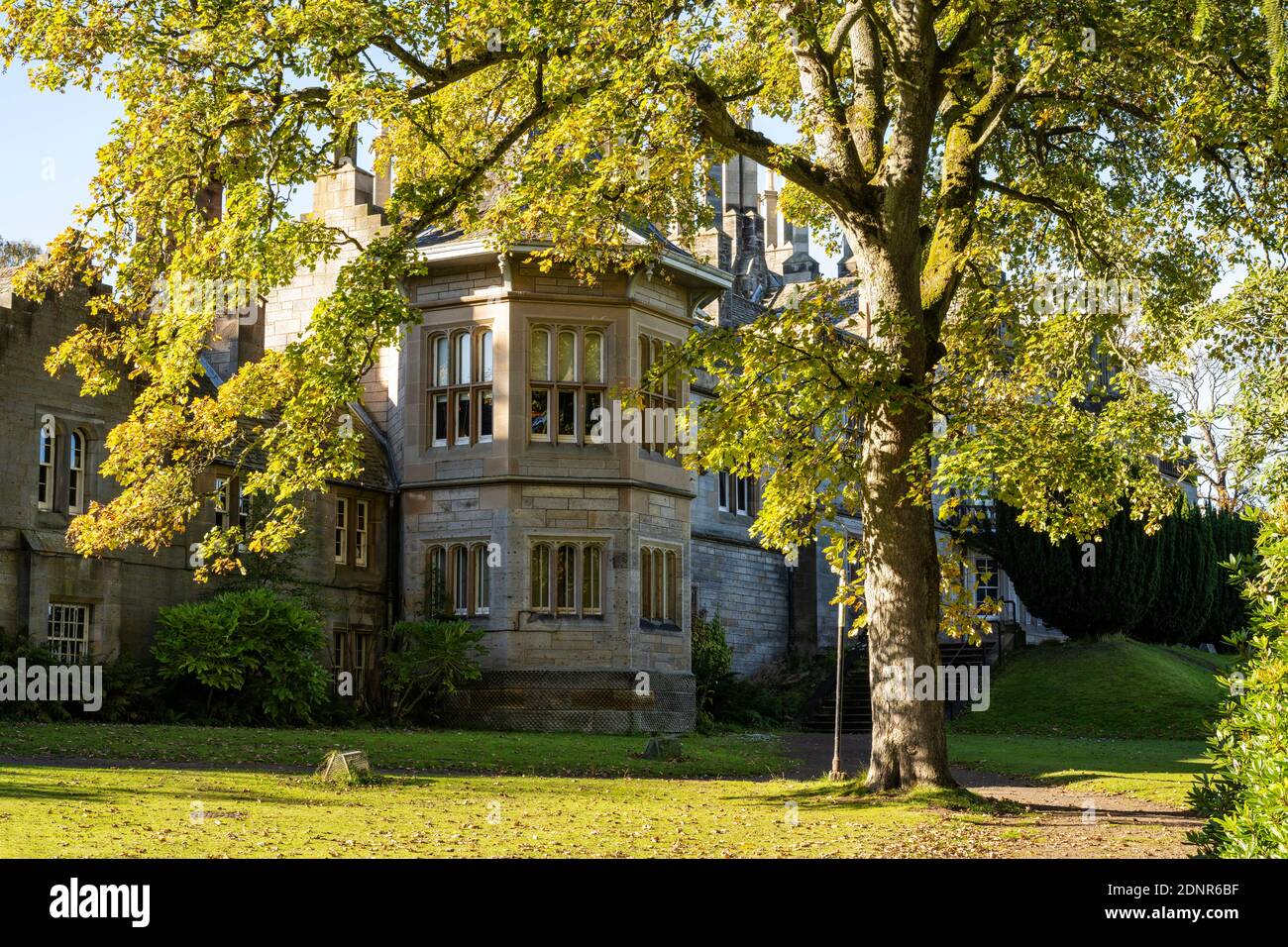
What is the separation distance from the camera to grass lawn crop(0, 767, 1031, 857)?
10195mm

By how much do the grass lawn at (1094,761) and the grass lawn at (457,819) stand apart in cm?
431

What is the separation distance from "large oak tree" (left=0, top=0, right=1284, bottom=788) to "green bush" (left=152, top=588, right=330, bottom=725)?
7.20 meters

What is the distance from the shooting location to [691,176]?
55.3ft

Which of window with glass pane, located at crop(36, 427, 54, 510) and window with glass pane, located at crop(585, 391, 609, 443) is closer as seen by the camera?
window with glass pane, located at crop(36, 427, 54, 510)

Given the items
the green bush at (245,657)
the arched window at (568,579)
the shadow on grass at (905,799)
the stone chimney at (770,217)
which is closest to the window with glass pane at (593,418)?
the arched window at (568,579)

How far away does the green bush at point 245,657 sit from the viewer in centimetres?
2241

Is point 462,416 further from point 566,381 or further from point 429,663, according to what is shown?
point 429,663

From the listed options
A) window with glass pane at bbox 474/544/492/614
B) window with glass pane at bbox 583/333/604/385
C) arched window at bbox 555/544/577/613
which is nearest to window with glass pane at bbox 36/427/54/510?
window with glass pane at bbox 474/544/492/614

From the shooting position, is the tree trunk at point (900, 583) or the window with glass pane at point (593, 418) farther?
the window with glass pane at point (593, 418)

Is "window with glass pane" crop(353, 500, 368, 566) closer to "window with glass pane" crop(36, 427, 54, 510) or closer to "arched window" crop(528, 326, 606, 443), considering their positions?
"arched window" crop(528, 326, 606, 443)

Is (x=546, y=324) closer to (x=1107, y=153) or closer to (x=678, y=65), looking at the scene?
(x=1107, y=153)

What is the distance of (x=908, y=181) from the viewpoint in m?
15.4

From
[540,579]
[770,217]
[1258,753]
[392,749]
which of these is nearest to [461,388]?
[540,579]

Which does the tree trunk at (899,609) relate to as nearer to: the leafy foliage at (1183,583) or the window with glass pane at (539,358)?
the window with glass pane at (539,358)
